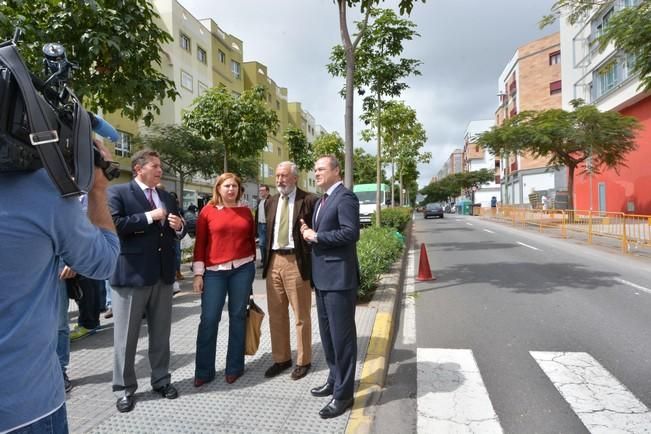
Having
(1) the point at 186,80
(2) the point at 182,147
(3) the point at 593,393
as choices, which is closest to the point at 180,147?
(2) the point at 182,147

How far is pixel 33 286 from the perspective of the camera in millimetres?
1234

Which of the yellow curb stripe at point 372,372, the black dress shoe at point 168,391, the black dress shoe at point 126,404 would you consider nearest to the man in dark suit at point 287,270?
the yellow curb stripe at point 372,372

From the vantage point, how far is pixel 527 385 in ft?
12.0

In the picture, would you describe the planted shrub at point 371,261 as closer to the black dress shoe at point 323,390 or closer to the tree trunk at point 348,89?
the tree trunk at point 348,89

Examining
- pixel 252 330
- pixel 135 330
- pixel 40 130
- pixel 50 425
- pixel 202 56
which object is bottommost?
pixel 252 330

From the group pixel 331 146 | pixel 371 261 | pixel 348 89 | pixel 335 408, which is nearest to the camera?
pixel 335 408

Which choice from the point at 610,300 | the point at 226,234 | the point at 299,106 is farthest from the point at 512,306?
the point at 299,106

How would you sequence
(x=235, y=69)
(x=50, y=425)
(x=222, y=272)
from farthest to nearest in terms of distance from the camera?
(x=235, y=69), (x=222, y=272), (x=50, y=425)

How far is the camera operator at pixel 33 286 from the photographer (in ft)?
3.86

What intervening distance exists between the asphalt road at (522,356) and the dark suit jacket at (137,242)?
1.96 meters

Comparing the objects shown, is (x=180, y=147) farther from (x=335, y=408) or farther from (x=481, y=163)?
(x=481, y=163)

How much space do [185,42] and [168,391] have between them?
99.3 feet

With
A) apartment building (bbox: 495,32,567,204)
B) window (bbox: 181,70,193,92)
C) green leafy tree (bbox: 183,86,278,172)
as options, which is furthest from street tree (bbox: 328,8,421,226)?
apartment building (bbox: 495,32,567,204)

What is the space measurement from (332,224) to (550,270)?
7.98 meters
